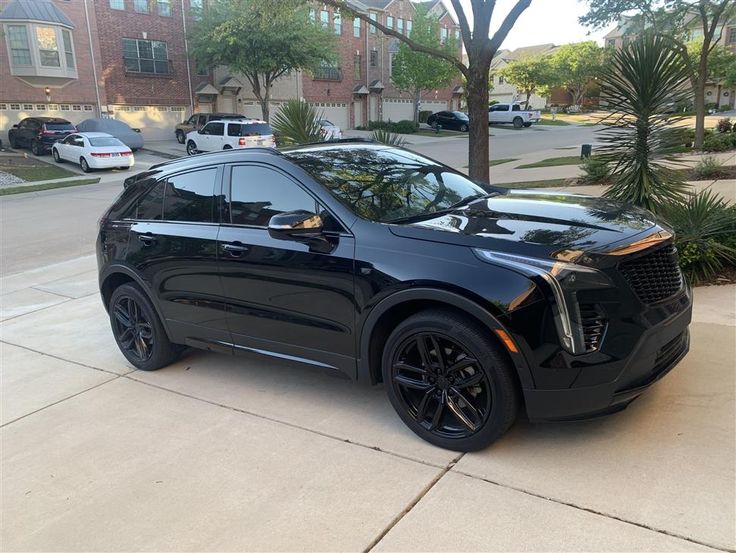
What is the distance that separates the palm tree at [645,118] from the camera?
251 inches

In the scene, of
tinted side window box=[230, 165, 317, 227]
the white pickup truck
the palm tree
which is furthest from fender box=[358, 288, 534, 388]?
the white pickup truck

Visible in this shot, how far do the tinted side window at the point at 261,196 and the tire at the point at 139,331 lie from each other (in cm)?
129

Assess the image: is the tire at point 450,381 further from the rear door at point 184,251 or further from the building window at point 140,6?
the building window at point 140,6

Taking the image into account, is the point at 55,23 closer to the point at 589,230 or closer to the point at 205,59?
the point at 205,59

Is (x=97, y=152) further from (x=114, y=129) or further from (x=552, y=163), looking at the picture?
(x=552, y=163)

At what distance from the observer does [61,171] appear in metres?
23.6

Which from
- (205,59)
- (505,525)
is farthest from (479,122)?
(205,59)

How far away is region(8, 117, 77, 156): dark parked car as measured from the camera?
90.5 ft

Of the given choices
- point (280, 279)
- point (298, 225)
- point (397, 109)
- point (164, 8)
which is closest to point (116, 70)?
point (164, 8)

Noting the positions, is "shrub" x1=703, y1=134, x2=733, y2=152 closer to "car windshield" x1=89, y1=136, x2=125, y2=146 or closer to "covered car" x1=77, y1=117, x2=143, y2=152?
"car windshield" x1=89, y1=136, x2=125, y2=146

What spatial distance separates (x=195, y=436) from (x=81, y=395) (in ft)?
4.40

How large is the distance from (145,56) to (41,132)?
32.5ft

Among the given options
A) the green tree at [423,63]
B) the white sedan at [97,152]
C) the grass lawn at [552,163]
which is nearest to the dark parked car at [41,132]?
the white sedan at [97,152]

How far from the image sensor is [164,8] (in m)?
34.8
